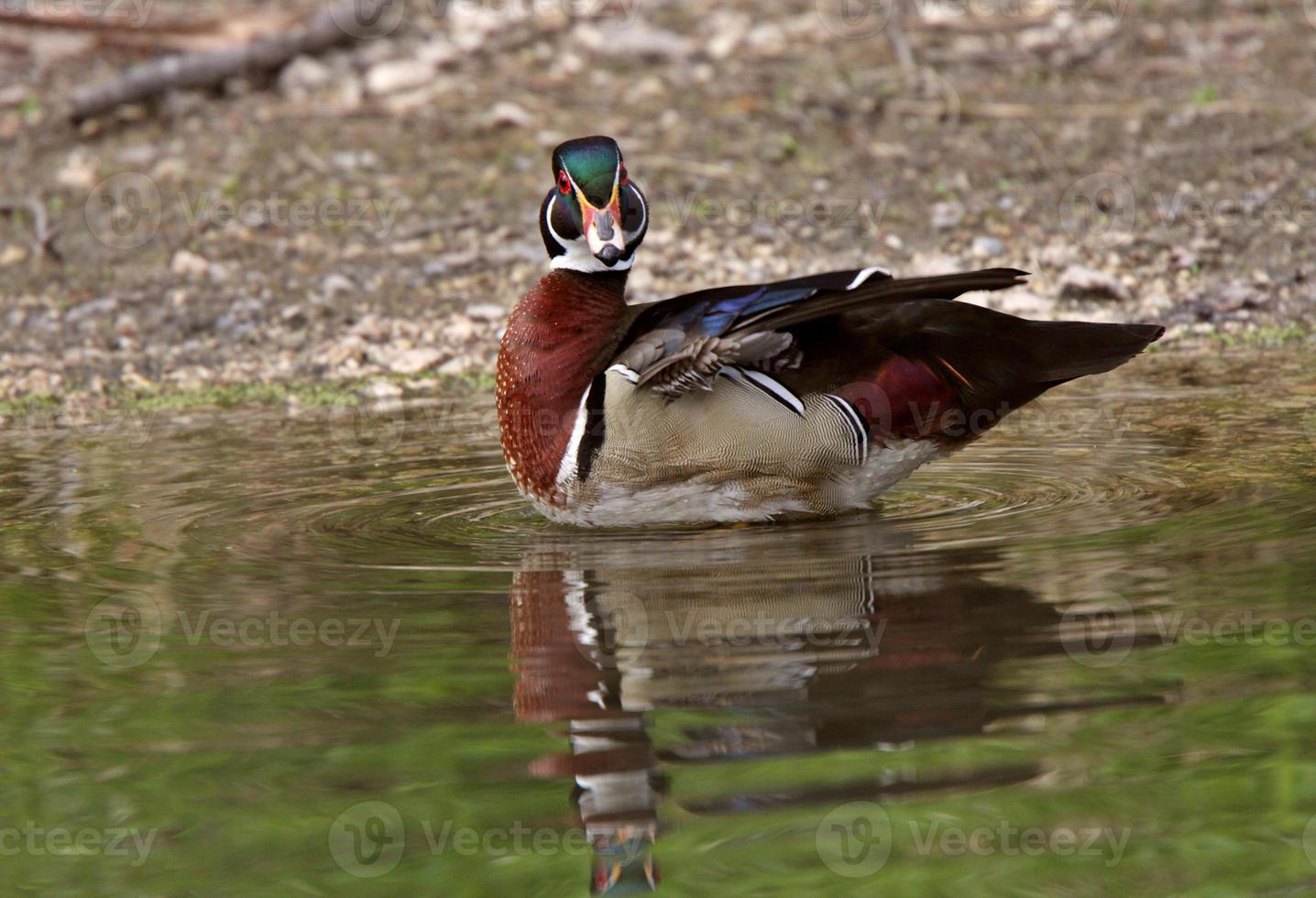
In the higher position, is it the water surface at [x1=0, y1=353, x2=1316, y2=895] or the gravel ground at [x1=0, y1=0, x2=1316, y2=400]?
the gravel ground at [x1=0, y1=0, x2=1316, y2=400]

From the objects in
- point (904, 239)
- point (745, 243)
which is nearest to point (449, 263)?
point (745, 243)

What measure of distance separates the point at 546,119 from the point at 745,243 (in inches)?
70.9

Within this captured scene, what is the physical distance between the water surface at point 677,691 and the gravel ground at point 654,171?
2.90 meters

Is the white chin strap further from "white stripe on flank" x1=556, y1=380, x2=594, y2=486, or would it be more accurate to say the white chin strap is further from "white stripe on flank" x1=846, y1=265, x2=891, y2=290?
"white stripe on flank" x1=846, y1=265, x2=891, y2=290

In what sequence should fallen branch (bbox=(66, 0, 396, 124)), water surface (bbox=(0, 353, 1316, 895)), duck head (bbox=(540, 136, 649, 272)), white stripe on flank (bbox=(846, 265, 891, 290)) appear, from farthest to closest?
fallen branch (bbox=(66, 0, 396, 124)) < duck head (bbox=(540, 136, 649, 272)) < white stripe on flank (bbox=(846, 265, 891, 290)) < water surface (bbox=(0, 353, 1316, 895))

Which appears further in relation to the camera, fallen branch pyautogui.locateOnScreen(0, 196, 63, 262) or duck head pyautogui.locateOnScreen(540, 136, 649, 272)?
fallen branch pyautogui.locateOnScreen(0, 196, 63, 262)

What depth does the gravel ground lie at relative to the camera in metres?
8.52

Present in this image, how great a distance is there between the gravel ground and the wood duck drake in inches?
121

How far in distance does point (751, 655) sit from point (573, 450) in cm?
143

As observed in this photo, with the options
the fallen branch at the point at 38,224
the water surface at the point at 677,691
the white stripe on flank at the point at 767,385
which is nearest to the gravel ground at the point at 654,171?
the fallen branch at the point at 38,224

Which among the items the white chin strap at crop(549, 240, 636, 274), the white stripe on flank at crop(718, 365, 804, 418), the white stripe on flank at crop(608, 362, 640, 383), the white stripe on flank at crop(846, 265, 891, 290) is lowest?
the white stripe on flank at crop(718, 365, 804, 418)

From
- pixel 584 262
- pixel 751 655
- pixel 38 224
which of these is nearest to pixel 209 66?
pixel 38 224

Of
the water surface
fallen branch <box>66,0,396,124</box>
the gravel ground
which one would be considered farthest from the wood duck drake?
fallen branch <box>66,0,396,124</box>

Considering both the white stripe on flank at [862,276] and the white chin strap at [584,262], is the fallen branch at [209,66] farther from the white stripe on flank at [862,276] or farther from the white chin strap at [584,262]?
the white stripe on flank at [862,276]
